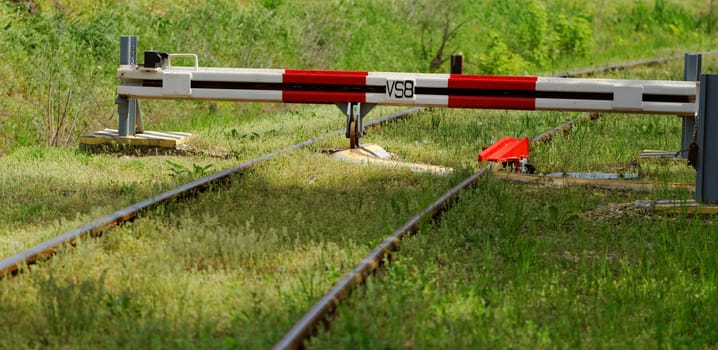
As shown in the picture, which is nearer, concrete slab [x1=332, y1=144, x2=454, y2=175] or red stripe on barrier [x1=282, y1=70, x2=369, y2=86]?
concrete slab [x1=332, y1=144, x2=454, y2=175]

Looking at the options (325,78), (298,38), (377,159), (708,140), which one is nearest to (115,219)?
(377,159)

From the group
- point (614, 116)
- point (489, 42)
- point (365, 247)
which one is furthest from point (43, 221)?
point (489, 42)

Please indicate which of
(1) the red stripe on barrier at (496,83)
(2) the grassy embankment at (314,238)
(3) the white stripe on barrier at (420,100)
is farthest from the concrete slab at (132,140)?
(1) the red stripe on barrier at (496,83)

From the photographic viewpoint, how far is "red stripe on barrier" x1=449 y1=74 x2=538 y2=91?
34.9ft

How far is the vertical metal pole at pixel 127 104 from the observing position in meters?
11.1

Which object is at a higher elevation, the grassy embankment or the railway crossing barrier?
the railway crossing barrier

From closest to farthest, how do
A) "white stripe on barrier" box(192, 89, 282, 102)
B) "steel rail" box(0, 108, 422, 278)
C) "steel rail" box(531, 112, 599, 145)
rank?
"steel rail" box(0, 108, 422, 278) → "white stripe on barrier" box(192, 89, 282, 102) → "steel rail" box(531, 112, 599, 145)

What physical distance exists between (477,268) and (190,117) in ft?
31.2

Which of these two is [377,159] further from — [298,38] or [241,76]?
[298,38]

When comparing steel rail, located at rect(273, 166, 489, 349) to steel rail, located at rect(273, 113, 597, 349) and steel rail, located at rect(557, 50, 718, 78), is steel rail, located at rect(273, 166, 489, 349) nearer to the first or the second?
steel rail, located at rect(273, 113, 597, 349)

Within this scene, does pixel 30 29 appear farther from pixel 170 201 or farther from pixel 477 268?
pixel 477 268

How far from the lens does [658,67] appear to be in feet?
76.4

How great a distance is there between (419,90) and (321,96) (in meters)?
0.92

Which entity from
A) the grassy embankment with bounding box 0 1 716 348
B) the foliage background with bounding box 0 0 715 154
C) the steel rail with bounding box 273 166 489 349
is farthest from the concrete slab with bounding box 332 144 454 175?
the foliage background with bounding box 0 0 715 154
